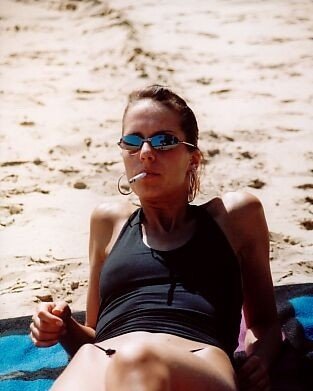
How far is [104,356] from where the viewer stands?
151 centimetres

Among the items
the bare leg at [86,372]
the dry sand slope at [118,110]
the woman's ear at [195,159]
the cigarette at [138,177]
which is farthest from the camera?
the dry sand slope at [118,110]

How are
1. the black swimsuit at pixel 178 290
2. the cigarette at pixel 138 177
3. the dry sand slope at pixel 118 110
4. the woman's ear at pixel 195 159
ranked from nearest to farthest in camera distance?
the black swimsuit at pixel 178 290, the cigarette at pixel 138 177, the woman's ear at pixel 195 159, the dry sand slope at pixel 118 110

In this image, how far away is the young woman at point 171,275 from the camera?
1522mm

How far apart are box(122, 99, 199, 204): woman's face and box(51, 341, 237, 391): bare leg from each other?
1.25 feet

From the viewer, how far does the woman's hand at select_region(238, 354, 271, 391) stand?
1.55 metres

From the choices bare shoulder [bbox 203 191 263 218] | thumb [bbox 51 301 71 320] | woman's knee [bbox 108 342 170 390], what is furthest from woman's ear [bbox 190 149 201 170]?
woman's knee [bbox 108 342 170 390]

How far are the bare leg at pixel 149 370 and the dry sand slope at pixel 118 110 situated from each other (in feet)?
2.92

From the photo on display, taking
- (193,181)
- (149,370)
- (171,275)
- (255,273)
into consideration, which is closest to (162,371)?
(149,370)

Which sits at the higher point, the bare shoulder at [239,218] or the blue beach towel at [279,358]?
the bare shoulder at [239,218]

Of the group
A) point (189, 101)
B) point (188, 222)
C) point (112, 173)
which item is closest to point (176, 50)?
point (189, 101)

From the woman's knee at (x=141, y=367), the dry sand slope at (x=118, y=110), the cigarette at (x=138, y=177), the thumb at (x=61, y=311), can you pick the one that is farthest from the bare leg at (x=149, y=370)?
the dry sand slope at (x=118, y=110)

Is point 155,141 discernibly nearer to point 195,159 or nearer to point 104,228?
point 195,159

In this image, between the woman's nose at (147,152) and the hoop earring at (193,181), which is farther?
the hoop earring at (193,181)

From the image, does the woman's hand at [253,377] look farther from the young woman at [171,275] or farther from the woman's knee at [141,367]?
the woman's knee at [141,367]
